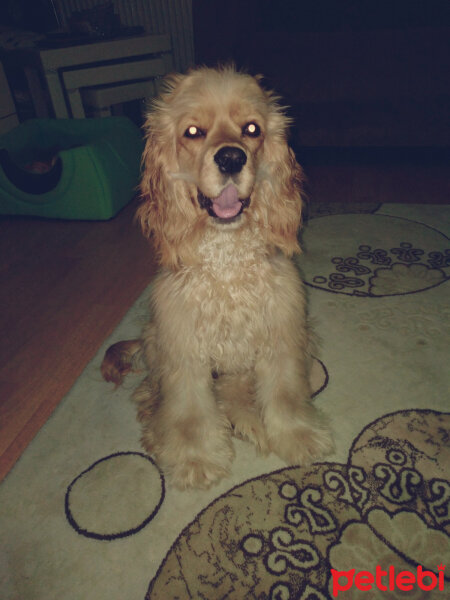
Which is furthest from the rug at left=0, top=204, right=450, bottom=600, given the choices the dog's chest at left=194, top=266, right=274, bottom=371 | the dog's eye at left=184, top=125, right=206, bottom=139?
the dog's eye at left=184, top=125, right=206, bottom=139

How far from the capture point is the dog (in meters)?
1.46

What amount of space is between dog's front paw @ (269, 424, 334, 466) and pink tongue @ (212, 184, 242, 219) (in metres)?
0.84

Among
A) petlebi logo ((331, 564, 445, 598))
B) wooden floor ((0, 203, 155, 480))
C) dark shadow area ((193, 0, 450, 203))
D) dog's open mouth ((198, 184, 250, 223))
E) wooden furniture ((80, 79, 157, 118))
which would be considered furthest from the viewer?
wooden furniture ((80, 79, 157, 118))

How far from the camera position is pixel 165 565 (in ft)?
4.02

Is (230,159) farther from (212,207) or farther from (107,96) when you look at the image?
(107,96)

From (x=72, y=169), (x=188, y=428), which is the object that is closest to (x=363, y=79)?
(x=72, y=169)

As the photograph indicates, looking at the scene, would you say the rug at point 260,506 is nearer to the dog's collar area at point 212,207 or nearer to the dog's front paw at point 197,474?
the dog's front paw at point 197,474

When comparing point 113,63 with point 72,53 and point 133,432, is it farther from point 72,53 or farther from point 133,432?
point 133,432

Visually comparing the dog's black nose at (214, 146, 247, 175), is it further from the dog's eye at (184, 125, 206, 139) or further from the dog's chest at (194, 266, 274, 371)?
the dog's chest at (194, 266, 274, 371)

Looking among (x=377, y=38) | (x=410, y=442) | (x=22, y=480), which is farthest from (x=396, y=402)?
(x=377, y=38)

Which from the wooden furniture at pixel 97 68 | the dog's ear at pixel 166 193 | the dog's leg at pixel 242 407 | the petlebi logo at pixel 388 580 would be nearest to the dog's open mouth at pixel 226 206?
the dog's ear at pixel 166 193

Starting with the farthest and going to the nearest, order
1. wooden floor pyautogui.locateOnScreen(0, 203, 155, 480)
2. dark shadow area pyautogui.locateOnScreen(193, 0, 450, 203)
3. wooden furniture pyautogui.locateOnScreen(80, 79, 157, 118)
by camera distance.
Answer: wooden furniture pyautogui.locateOnScreen(80, 79, 157, 118) < dark shadow area pyautogui.locateOnScreen(193, 0, 450, 203) < wooden floor pyautogui.locateOnScreen(0, 203, 155, 480)

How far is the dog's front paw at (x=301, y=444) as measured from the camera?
4.88 ft

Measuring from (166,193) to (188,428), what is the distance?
3.01ft
